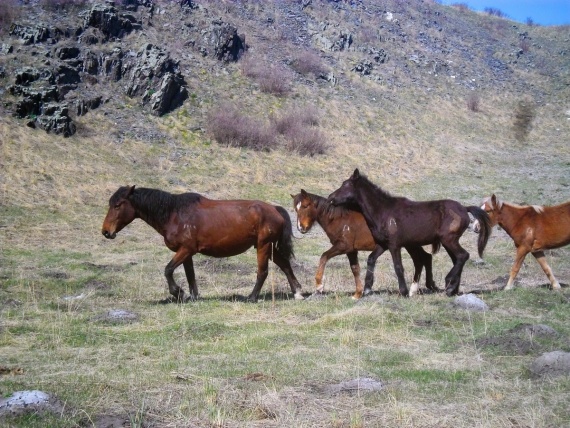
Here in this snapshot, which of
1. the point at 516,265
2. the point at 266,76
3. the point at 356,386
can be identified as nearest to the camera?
the point at 356,386

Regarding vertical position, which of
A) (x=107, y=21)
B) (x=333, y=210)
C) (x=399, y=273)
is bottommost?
(x=399, y=273)

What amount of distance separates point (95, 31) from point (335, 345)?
30.4m

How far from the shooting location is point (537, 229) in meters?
13.4

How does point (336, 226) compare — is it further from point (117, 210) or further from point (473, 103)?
point (473, 103)

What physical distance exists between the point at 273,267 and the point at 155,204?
158 inches

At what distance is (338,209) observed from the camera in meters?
13.4

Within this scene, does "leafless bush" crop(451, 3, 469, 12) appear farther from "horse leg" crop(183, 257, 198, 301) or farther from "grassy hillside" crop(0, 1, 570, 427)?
"horse leg" crop(183, 257, 198, 301)

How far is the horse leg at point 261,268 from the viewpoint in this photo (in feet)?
39.9

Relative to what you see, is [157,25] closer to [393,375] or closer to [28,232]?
[28,232]

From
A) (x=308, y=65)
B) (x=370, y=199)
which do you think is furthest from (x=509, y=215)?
(x=308, y=65)

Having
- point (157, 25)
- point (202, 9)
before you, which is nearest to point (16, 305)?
point (157, 25)

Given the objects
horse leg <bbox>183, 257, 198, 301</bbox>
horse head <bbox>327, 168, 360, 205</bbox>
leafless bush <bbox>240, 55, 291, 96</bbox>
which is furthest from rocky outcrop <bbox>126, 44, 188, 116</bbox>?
horse leg <bbox>183, 257, 198, 301</bbox>

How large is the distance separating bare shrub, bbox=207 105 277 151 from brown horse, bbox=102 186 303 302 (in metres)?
20.1

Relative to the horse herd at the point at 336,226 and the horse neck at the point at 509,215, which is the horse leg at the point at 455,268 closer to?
the horse herd at the point at 336,226
